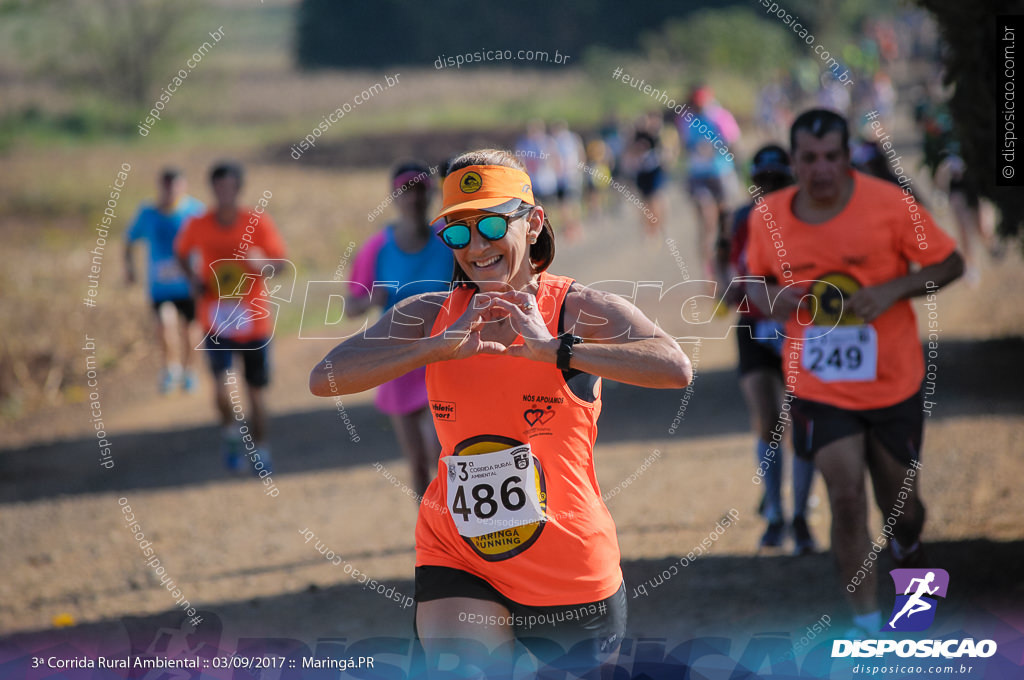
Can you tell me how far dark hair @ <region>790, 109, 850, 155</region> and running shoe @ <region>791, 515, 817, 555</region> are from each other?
85.6 inches

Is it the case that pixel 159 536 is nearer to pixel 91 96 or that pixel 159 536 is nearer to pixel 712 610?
pixel 712 610

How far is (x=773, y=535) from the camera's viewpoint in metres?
5.94

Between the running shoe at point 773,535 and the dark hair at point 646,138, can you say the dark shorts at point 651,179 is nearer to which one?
A: the dark hair at point 646,138

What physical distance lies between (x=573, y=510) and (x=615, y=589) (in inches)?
10.7

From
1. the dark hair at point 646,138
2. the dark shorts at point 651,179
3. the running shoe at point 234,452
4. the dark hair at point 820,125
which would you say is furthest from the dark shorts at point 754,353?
the dark shorts at point 651,179

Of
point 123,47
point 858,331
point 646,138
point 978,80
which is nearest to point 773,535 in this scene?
point 858,331

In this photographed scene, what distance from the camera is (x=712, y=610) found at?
526cm

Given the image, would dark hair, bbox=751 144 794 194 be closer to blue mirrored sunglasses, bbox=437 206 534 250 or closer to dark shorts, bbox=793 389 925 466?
dark shorts, bbox=793 389 925 466

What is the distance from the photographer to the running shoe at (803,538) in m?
5.78

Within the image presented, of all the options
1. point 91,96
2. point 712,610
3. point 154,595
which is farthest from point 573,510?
point 91,96

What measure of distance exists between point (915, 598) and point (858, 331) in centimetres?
124

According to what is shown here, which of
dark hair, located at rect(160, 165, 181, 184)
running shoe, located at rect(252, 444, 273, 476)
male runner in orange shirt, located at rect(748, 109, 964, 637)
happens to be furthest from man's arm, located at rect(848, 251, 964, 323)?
dark hair, located at rect(160, 165, 181, 184)

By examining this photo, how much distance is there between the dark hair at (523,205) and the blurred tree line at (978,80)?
2.88 meters

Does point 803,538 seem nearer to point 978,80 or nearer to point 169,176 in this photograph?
point 978,80
